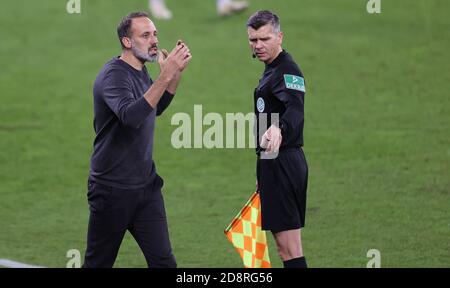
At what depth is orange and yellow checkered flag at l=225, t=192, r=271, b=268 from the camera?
795 cm

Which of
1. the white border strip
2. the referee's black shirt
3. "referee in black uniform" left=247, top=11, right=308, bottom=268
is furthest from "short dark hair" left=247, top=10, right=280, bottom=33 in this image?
the white border strip

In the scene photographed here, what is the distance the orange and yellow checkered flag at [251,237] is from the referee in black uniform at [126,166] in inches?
27.4

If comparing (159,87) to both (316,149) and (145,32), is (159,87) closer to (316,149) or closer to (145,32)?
(145,32)

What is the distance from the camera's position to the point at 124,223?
7445 millimetres

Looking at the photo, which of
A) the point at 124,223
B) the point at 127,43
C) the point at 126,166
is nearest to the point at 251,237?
the point at 124,223

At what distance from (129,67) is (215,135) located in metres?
7.10

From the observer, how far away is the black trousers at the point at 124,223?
739 centimetres

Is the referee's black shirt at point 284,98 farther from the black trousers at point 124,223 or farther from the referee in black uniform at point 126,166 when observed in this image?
the black trousers at point 124,223

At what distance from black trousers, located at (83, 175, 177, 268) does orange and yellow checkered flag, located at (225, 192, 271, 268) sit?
0.69 meters

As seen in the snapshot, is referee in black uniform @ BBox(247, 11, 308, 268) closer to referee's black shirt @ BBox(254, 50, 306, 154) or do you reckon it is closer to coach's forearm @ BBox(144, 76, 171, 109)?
referee's black shirt @ BBox(254, 50, 306, 154)

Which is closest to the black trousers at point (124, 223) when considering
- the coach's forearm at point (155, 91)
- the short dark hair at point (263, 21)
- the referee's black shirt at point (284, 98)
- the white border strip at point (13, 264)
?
the coach's forearm at point (155, 91)

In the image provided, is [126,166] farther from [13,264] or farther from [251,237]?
[13,264]

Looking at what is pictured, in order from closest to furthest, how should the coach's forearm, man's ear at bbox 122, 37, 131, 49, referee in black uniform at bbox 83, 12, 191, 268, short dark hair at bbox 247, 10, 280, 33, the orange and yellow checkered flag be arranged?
the coach's forearm
referee in black uniform at bbox 83, 12, 191, 268
man's ear at bbox 122, 37, 131, 49
short dark hair at bbox 247, 10, 280, 33
the orange and yellow checkered flag
